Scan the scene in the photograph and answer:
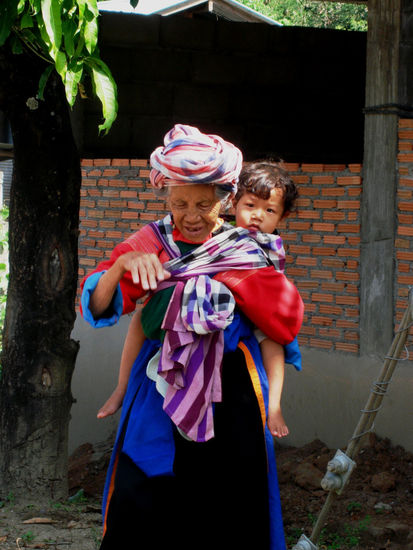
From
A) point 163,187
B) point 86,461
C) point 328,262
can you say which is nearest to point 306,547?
point 163,187

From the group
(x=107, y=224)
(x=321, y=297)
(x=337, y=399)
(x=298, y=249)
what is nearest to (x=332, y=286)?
(x=321, y=297)

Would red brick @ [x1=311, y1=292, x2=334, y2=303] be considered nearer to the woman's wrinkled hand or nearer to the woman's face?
the woman's face

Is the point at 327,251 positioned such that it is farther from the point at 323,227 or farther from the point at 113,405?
the point at 113,405

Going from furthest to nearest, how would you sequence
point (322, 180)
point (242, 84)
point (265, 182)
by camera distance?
point (242, 84), point (322, 180), point (265, 182)

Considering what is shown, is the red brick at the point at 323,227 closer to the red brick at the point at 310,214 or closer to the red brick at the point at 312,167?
the red brick at the point at 310,214

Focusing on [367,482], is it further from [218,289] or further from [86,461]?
[218,289]

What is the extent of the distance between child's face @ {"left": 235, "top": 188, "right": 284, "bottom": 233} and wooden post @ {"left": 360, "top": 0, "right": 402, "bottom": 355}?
2.69 m

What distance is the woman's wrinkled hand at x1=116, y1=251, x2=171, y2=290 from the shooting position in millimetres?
2455

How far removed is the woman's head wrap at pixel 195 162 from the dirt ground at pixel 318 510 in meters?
2.32

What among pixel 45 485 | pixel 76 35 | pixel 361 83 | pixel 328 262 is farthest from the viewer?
pixel 361 83

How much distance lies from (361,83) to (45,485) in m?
3.68

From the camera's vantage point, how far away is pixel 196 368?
257 centimetres

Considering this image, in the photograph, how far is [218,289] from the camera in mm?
2576

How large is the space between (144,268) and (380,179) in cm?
324
